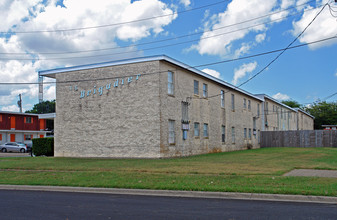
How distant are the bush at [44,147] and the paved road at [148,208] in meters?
18.6

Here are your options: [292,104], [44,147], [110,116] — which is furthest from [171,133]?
[292,104]

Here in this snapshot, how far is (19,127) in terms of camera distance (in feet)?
171

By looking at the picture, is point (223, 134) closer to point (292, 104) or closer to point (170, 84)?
point (170, 84)

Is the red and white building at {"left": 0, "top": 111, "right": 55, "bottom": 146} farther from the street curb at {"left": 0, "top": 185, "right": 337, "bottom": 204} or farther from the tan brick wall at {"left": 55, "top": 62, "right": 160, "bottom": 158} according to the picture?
the street curb at {"left": 0, "top": 185, "right": 337, "bottom": 204}

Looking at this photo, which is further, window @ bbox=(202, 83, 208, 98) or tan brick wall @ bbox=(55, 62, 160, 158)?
window @ bbox=(202, 83, 208, 98)

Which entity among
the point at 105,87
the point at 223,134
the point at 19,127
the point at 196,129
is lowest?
the point at 223,134

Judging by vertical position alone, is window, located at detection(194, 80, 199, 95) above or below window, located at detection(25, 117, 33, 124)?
above

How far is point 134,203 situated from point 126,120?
14.4 metres

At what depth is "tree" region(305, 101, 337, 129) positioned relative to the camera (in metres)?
85.9

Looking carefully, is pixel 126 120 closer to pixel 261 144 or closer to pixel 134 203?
pixel 134 203

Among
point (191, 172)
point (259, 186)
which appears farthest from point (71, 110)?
point (259, 186)

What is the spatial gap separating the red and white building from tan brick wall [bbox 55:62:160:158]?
26.1 m

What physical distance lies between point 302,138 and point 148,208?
3919 centimetres

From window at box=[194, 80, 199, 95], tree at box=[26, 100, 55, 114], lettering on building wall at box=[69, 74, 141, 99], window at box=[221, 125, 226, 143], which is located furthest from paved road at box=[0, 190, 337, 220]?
tree at box=[26, 100, 55, 114]
